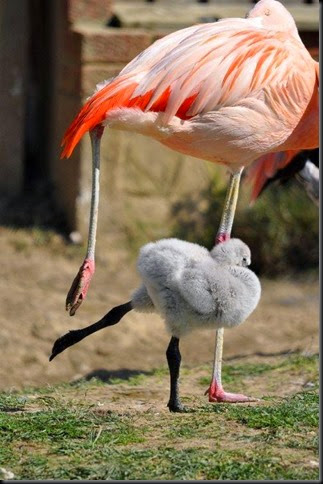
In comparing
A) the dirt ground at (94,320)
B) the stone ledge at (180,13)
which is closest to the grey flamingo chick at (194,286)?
the dirt ground at (94,320)

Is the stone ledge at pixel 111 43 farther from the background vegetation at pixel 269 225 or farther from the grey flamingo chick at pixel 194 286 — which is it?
the grey flamingo chick at pixel 194 286

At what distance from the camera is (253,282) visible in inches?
172

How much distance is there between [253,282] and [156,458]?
927 millimetres

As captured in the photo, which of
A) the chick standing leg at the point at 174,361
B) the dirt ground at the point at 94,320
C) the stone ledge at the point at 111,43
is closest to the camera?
the chick standing leg at the point at 174,361

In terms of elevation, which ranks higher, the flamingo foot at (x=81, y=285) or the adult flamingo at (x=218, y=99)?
the adult flamingo at (x=218, y=99)

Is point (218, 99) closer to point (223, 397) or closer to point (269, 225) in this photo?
point (223, 397)

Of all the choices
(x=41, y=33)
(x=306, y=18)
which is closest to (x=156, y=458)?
(x=306, y=18)

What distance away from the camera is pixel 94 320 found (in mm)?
7199

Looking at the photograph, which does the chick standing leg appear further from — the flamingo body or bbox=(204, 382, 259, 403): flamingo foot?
the flamingo body

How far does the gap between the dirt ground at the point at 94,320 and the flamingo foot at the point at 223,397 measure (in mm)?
1453

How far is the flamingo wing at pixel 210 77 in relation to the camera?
4.52 m

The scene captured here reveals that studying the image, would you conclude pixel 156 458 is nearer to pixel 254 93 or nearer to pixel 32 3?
pixel 254 93

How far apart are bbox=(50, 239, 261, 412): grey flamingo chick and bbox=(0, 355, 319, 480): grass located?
300 millimetres

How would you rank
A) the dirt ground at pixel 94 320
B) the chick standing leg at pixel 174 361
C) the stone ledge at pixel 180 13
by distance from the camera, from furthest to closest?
the stone ledge at pixel 180 13, the dirt ground at pixel 94 320, the chick standing leg at pixel 174 361
